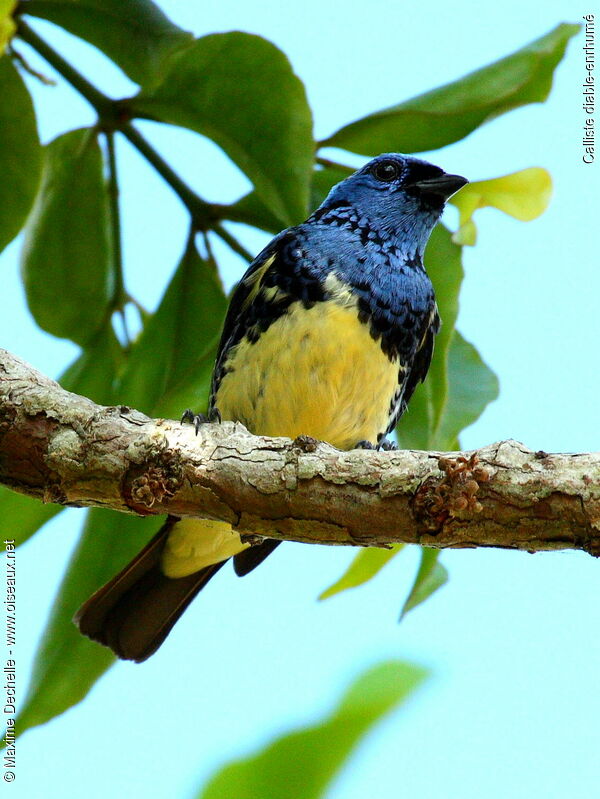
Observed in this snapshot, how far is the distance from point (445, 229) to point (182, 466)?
1638 mm

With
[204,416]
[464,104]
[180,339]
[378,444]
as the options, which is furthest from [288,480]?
[464,104]

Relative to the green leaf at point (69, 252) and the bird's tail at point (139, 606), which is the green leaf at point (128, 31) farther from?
the bird's tail at point (139, 606)

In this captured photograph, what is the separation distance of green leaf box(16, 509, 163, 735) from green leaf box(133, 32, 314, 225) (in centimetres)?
124

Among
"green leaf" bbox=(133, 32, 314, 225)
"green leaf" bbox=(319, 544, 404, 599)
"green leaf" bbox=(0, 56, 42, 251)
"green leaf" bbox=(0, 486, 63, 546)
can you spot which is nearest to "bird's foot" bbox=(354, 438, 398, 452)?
"green leaf" bbox=(319, 544, 404, 599)

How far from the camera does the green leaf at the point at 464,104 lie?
3.17 meters

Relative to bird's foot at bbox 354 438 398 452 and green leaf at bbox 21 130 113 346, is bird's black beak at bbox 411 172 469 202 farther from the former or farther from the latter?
green leaf at bbox 21 130 113 346

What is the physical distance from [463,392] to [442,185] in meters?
0.85

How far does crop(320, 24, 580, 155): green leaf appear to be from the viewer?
317 centimetres

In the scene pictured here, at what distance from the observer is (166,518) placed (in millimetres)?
3426

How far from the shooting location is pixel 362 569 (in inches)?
129

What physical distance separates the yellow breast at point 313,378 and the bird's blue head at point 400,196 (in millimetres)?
537

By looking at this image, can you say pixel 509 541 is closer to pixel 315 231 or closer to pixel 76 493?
pixel 76 493

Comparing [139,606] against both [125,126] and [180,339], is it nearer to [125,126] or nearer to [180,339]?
[180,339]

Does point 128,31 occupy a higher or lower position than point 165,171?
higher
